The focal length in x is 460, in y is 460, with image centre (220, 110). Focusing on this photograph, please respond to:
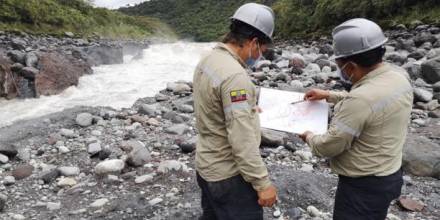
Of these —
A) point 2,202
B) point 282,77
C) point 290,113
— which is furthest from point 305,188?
point 282,77

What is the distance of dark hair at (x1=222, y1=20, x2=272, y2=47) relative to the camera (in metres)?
2.78

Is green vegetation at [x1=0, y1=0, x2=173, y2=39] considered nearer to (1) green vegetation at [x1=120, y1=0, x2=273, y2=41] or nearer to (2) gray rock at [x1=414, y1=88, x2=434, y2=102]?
(2) gray rock at [x1=414, y1=88, x2=434, y2=102]

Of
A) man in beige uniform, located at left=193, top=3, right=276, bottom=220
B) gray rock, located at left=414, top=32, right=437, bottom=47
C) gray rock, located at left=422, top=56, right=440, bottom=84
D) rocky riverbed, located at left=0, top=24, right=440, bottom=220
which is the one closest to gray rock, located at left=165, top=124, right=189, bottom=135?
rocky riverbed, located at left=0, top=24, right=440, bottom=220

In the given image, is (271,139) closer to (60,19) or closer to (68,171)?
(68,171)

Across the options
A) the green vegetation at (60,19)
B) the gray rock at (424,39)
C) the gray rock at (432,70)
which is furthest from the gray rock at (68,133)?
the green vegetation at (60,19)

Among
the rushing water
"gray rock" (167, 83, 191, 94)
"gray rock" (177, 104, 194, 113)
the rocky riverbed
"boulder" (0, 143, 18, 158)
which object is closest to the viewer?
the rocky riverbed

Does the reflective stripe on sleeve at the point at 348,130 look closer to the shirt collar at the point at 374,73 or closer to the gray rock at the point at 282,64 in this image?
the shirt collar at the point at 374,73

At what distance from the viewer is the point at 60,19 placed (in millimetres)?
26547

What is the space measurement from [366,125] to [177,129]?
4.68 meters

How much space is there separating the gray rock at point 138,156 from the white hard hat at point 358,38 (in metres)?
3.56

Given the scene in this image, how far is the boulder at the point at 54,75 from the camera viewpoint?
455 inches

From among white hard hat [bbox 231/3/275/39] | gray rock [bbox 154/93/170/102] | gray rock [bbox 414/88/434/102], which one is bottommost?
gray rock [bbox 154/93/170/102]

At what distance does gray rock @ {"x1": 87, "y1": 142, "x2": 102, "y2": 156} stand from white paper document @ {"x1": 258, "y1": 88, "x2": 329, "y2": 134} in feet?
10.8

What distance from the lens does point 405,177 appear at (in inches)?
211
